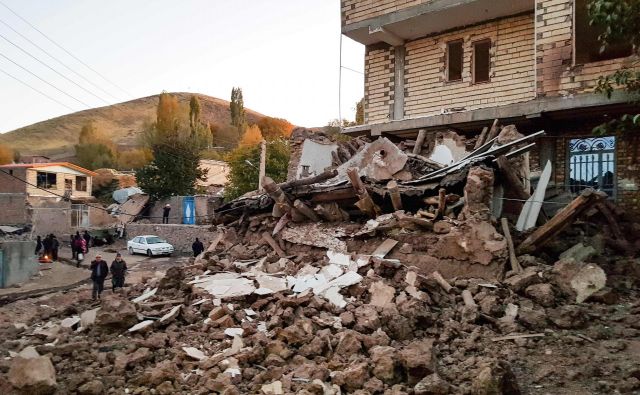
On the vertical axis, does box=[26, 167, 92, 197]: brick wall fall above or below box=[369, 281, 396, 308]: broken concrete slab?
above

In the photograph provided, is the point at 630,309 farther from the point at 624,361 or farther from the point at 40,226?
the point at 40,226

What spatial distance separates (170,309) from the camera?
25.7 ft

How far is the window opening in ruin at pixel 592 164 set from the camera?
36.2ft

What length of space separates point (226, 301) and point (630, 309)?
607cm

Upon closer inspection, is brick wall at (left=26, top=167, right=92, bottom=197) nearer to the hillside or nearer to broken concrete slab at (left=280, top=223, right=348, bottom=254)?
broken concrete slab at (left=280, top=223, right=348, bottom=254)

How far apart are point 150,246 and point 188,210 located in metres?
8.71

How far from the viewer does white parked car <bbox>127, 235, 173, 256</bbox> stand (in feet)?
82.5

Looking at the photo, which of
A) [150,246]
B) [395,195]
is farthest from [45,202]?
[395,195]

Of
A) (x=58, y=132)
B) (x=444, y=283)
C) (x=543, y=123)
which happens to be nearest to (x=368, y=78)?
(x=543, y=123)

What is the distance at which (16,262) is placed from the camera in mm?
17781

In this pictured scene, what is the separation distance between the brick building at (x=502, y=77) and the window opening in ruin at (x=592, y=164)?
0.02 meters

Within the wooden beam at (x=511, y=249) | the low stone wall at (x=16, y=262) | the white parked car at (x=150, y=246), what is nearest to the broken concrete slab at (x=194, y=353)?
the wooden beam at (x=511, y=249)

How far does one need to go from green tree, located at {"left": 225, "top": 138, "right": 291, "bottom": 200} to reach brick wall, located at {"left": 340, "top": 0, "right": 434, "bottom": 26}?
57.2 feet

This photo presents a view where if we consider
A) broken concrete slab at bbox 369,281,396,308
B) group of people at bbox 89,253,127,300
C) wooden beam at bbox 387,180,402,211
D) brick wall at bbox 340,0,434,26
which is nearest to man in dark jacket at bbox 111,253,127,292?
group of people at bbox 89,253,127,300
